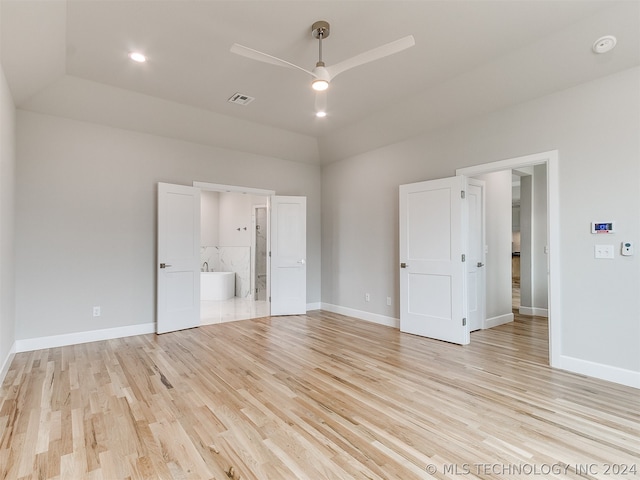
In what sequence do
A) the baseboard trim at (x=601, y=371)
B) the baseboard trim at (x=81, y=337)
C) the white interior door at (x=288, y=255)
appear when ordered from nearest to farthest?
the baseboard trim at (x=601, y=371), the baseboard trim at (x=81, y=337), the white interior door at (x=288, y=255)

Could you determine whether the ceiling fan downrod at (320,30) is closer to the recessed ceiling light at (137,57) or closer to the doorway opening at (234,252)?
the recessed ceiling light at (137,57)

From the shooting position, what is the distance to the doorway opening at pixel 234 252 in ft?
24.7

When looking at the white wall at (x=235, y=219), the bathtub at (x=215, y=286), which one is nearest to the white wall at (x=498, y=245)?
the white wall at (x=235, y=219)

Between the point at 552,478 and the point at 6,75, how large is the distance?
521 cm

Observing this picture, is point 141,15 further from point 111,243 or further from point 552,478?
point 552,478

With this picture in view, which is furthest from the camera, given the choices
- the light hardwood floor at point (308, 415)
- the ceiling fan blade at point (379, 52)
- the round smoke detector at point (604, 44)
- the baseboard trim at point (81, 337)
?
the baseboard trim at point (81, 337)

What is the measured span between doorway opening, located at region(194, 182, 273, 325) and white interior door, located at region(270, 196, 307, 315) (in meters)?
0.75

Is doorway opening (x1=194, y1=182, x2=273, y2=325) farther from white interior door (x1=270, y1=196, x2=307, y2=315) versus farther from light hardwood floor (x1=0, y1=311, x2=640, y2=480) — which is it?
light hardwood floor (x1=0, y1=311, x2=640, y2=480)

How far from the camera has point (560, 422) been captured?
2.32 metres

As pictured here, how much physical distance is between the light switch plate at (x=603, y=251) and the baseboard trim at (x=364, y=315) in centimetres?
259

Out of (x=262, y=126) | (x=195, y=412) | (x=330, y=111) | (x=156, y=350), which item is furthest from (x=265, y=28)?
(x=156, y=350)

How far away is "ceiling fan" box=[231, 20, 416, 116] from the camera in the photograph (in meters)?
Result: 2.42

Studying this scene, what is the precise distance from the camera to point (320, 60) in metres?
2.76

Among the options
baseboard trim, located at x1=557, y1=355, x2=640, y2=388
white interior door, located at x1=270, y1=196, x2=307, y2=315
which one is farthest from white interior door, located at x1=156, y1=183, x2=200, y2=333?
baseboard trim, located at x1=557, y1=355, x2=640, y2=388
